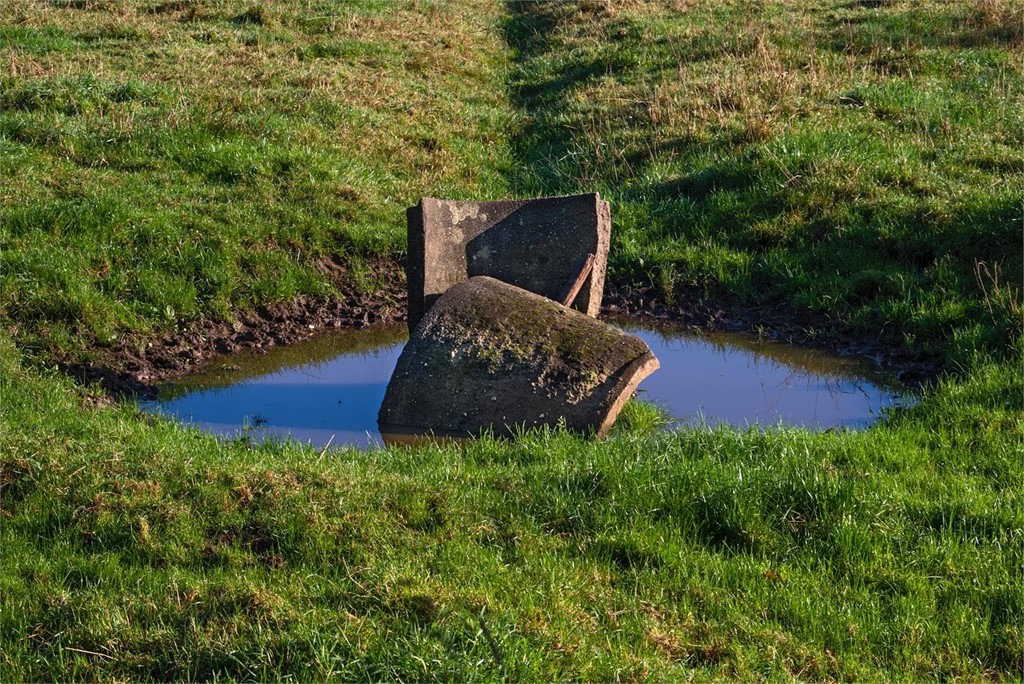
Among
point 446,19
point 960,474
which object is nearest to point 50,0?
point 446,19

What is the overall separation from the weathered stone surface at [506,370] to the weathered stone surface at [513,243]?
0.82 meters

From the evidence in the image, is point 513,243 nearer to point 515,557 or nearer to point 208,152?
point 515,557

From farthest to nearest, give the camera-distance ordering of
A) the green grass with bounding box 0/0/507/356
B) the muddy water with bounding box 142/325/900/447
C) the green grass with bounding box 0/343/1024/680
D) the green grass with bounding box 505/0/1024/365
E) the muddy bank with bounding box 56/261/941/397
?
the green grass with bounding box 505/0/1024/365 → the green grass with bounding box 0/0/507/356 → the muddy bank with bounding box 56/261/941/397 → the muddy water with bounding box 142/325/900/447 → the green grass with bounding box 0/343/1024/680

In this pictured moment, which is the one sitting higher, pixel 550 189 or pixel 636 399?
pixel 550 189

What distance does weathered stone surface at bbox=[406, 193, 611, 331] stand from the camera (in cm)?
804

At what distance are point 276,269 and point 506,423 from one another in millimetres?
3983

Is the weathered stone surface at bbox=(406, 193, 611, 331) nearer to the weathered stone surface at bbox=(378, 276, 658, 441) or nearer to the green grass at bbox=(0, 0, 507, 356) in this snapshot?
the weathered stone surface at bbox=(378, 276, 658, 441)

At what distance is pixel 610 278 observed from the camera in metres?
10.8

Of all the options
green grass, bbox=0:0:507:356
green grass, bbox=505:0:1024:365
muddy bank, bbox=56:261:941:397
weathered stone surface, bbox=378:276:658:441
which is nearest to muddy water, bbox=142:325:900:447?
muddy bank, bbox=56:261:941:397

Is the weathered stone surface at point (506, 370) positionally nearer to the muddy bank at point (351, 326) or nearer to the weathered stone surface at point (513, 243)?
the weathered stone surface at point (513, 243)

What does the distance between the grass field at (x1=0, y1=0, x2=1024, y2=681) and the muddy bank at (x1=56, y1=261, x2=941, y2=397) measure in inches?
4.7

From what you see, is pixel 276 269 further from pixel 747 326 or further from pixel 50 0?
pixel 50 0

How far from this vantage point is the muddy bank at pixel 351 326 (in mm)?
8459

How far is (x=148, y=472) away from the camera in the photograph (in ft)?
18.5
